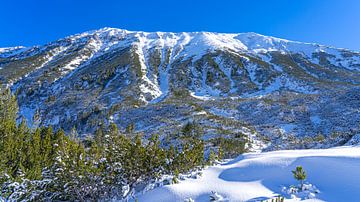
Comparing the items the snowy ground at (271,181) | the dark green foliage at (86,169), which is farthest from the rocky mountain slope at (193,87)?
the snowy ground at (271,181)

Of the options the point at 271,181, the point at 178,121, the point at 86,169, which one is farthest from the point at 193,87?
the point at 271,181

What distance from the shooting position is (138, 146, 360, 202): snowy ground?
5793 mm

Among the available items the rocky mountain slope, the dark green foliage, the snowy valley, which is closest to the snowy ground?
the snowy valley

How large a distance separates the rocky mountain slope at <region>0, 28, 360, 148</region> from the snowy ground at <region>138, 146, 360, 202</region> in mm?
9852

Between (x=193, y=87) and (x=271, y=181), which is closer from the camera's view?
(x=271, y=181)

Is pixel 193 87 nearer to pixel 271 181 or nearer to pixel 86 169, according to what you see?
pixel 86 169

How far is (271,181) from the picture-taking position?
6613 millimetres

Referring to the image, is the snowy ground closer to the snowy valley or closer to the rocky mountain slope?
the snowy valley

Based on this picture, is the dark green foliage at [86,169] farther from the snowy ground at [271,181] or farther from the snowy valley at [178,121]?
the snowy ground at [271,181]

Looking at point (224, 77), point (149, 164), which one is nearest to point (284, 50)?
point (224, 77)

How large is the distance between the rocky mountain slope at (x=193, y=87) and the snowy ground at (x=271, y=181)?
32.3 ft

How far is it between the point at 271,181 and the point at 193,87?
6431cm

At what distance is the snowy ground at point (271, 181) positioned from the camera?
19.0 ft

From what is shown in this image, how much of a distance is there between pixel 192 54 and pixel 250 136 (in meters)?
74.1
